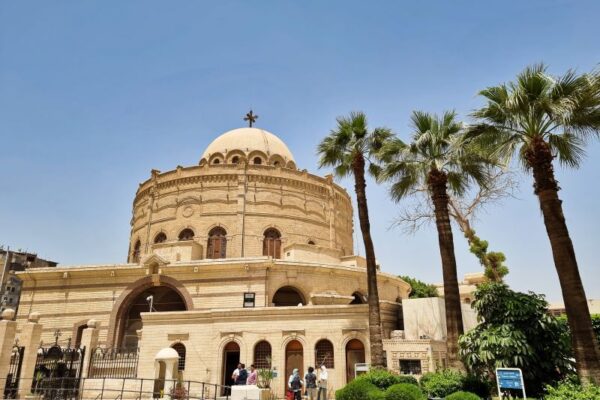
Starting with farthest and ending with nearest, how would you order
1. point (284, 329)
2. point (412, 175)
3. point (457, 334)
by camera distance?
point (284, 329), point (412, 175), point (457, 334)

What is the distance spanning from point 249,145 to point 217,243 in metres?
11.2

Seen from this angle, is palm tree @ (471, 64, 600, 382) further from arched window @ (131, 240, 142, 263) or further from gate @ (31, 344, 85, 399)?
arched window @ (131, 240, 142, 263)

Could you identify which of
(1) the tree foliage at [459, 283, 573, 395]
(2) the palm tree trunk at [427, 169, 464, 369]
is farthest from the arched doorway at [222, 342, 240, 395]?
(1) the tree foliage at [459, 283, 573, 395]

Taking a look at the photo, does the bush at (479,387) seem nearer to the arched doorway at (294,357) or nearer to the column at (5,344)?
the arched doorway at (294,357)

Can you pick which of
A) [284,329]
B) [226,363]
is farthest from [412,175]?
[226,363]

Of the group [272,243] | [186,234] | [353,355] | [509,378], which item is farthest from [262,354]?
[186,234]

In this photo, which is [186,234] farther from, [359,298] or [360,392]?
[360,392]

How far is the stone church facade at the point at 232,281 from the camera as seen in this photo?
20891 mm

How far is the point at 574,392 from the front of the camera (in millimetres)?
9555

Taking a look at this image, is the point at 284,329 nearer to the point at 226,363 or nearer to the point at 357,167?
the point at 226,363

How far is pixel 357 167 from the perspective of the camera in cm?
1902

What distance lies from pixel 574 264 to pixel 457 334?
16.6 ft

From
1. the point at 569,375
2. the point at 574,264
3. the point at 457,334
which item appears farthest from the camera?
the point at 457,334

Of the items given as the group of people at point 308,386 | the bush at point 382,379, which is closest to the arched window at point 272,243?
the group of people at point 308,386
